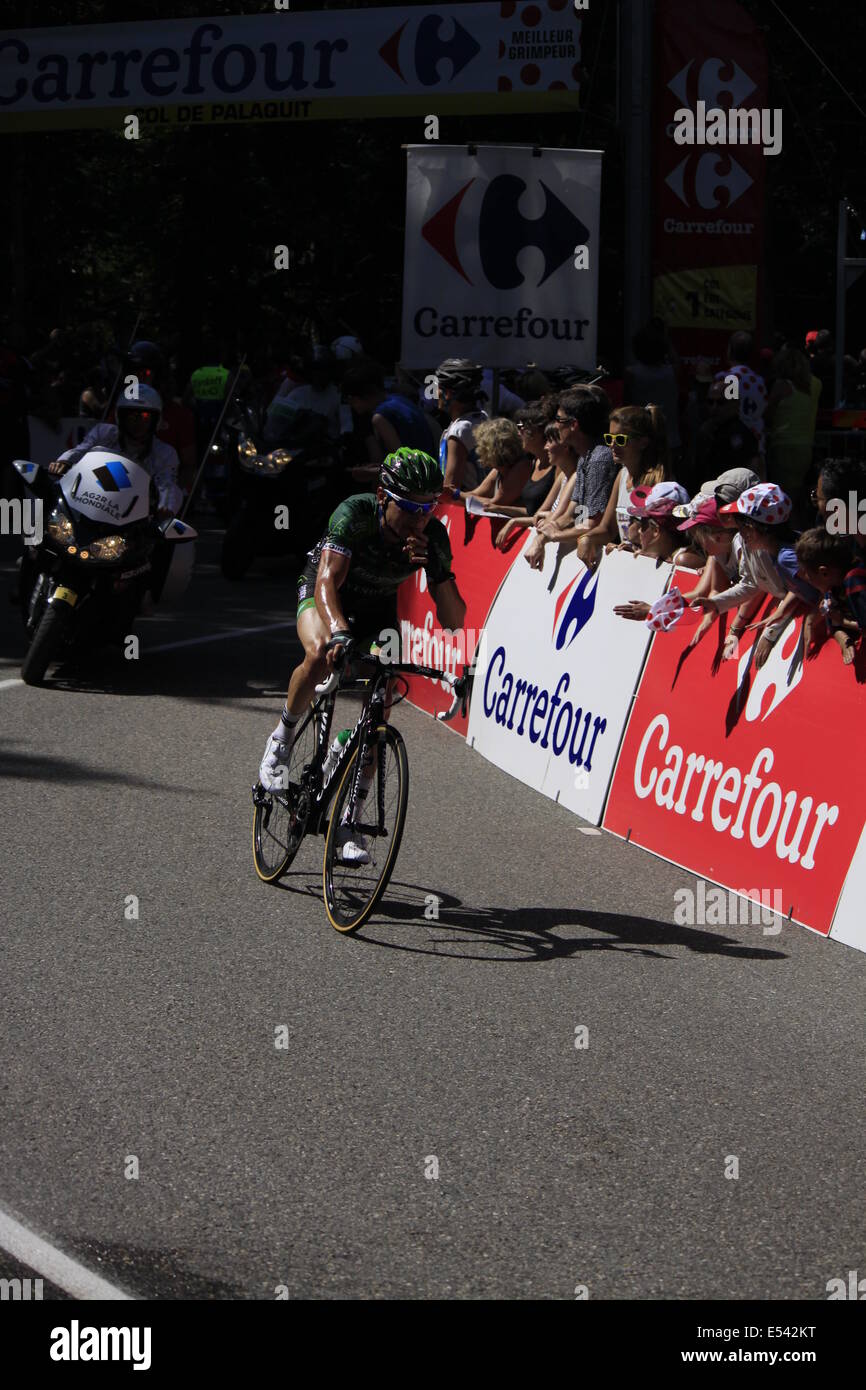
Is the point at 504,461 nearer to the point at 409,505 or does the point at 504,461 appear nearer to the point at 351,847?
the point at 409,505

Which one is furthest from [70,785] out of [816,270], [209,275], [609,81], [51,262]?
[51,262]

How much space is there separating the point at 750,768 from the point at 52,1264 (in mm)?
4389

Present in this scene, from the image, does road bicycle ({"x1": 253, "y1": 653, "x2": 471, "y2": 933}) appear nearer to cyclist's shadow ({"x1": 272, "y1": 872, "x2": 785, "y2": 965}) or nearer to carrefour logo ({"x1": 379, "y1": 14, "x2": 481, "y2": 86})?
cyclist's shadow ({"x1": 272, "y1": 872, "x2": 785, "y2": 965})

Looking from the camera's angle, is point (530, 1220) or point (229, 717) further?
point (229, 717)

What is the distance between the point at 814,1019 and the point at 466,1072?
4.34ft

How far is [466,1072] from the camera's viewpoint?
5664mm

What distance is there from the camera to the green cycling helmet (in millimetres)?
7312

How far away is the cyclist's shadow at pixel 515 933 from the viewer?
7023mm

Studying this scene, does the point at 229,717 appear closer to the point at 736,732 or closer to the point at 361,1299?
the point at 736,732

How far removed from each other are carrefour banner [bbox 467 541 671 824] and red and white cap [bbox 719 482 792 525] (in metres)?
1.07

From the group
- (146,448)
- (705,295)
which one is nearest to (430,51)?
(705,295)

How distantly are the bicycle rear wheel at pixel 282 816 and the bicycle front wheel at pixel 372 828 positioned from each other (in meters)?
0.43

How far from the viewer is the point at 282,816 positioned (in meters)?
7.83

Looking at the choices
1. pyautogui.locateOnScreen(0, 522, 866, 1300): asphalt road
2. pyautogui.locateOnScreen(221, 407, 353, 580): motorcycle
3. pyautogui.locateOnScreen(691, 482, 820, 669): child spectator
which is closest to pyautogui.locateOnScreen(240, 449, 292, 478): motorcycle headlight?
pyautogui.locateOnScreen(221, 407, 353, 580): motorcycle
